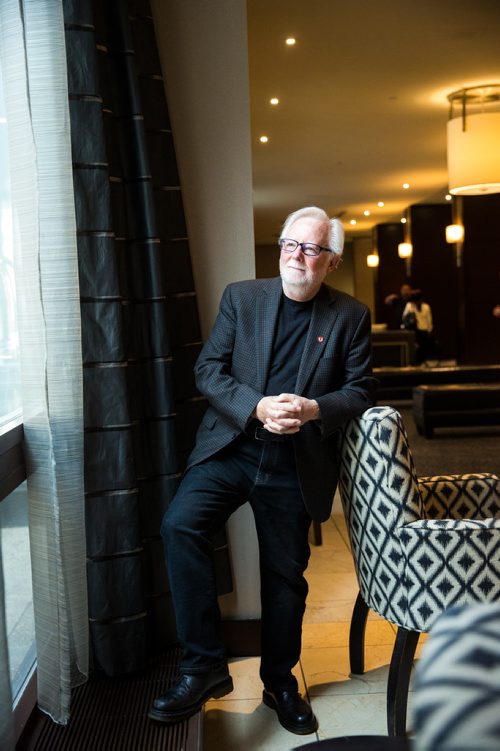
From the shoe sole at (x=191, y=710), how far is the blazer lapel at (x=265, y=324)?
3.04 feet

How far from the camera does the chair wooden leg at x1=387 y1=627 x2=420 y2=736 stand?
8.13ft

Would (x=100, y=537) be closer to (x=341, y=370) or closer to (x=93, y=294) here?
(x=93, y=294)

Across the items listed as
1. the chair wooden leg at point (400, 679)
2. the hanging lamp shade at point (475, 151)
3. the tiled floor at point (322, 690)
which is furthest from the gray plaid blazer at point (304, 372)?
the hanging lamp shade at point (475, 151)

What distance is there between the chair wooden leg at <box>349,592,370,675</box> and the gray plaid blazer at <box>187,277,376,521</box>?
1.87 feet

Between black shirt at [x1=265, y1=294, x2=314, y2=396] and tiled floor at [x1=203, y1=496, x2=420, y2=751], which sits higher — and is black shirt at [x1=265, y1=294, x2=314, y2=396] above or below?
above

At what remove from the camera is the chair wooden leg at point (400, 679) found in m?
2.48

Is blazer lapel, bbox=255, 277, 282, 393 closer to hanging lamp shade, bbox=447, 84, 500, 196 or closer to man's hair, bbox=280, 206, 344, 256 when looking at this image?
man's hair, bbox=280, 206, 344, 256

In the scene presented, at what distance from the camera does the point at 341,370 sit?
107 inches

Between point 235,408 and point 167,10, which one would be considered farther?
point 167,10

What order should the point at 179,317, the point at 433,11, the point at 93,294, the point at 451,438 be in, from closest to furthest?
1. the point at 93,294
2. the point at 179,317
3. the point at 433,11
4. the point at 451,438

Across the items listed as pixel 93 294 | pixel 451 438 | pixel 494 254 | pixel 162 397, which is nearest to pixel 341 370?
pixel 162 397

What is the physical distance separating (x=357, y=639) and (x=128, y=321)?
1441mm

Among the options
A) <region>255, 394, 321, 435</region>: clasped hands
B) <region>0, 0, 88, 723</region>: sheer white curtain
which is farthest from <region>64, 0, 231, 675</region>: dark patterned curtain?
<region>255, 394, 321, 435</region>: clasped hands

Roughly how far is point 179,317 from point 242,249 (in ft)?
1.24
